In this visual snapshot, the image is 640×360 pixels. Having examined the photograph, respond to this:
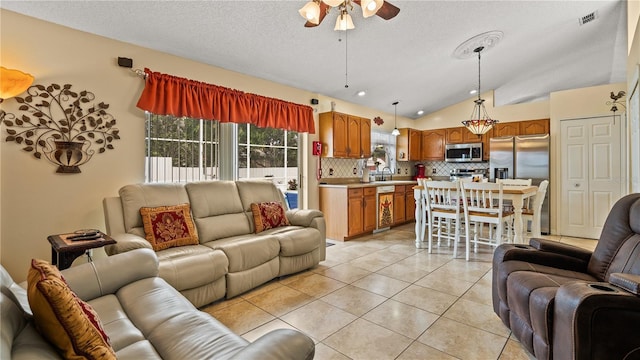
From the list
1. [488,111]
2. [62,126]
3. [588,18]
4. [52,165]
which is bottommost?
[52,165]

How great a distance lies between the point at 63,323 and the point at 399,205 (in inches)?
220

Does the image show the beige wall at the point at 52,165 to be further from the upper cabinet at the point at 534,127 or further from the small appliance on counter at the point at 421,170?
the upper cabinet at the point at 534,127

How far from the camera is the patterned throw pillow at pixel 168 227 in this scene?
2.65 m

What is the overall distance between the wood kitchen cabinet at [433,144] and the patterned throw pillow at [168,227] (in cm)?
582

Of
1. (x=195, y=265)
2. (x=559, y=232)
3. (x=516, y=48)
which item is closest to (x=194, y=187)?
(x=195, y=265)

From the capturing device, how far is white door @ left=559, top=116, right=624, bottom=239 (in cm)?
474

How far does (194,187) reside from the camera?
322cm

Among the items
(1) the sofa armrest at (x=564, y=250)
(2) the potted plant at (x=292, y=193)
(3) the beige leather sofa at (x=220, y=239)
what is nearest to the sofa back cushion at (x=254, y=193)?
(3) the beige leather sofa at (x=220, y=239)

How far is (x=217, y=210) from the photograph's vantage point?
3.28m

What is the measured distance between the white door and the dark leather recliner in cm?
378

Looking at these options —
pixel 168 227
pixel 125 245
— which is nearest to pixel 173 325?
pixel 125 245

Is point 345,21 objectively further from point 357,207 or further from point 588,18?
point 588,18

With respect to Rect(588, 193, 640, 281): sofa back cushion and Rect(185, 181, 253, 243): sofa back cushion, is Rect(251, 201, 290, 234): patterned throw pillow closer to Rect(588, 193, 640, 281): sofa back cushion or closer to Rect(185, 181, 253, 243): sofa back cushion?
Rect(185, 181, 253, 243): sofa back cushion

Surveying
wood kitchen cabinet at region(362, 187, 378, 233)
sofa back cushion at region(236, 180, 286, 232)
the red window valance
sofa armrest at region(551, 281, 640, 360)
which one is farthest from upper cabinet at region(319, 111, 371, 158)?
Answer: sofa armrest at region(551, 281, 640, 360)
